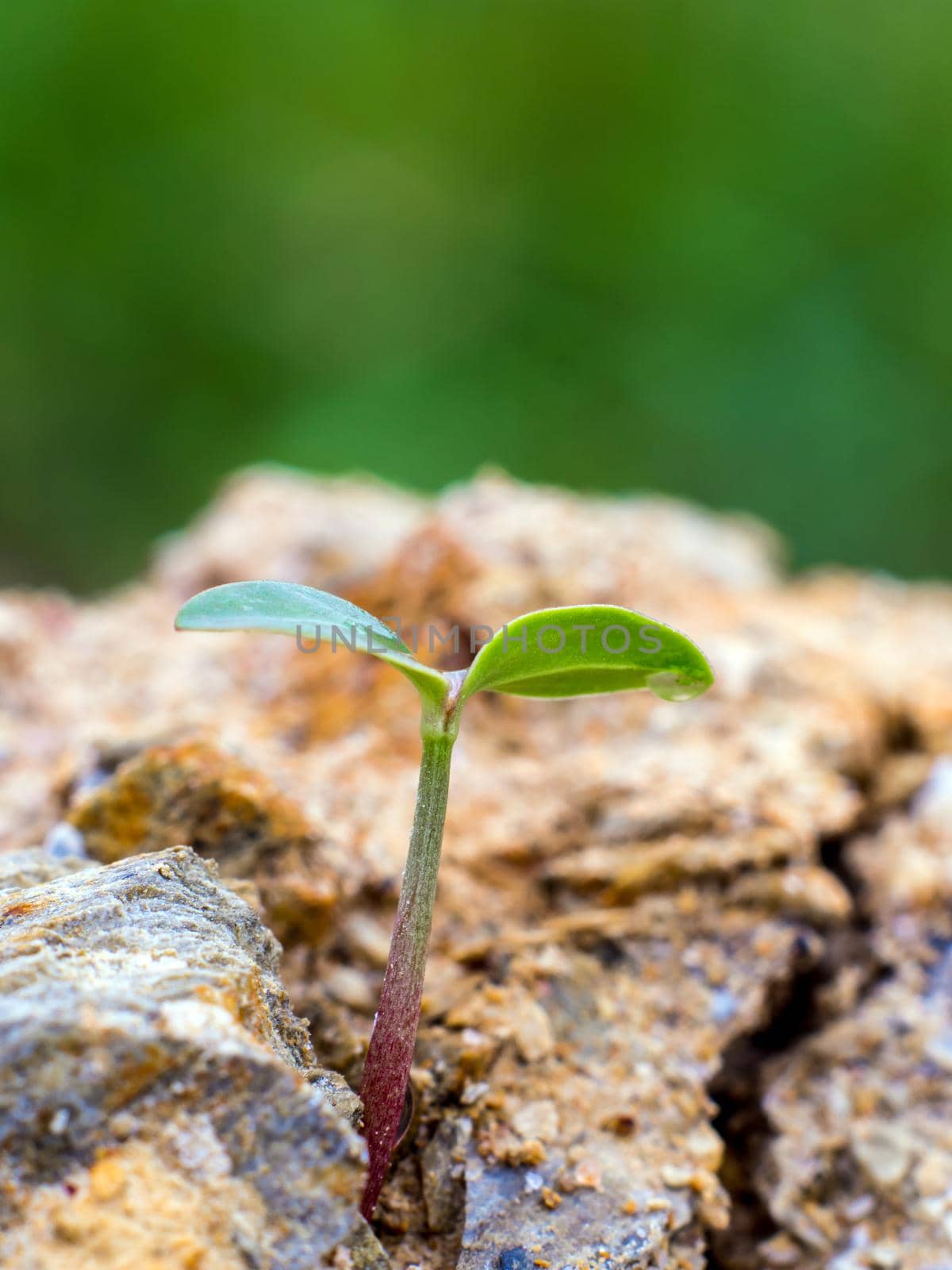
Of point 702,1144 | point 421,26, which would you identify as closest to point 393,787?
point 702,1144

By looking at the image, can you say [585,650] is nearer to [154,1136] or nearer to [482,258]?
[154,1136]

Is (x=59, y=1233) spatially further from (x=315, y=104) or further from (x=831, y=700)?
(x=315, y=104)

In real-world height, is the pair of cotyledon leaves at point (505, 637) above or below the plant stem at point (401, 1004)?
above

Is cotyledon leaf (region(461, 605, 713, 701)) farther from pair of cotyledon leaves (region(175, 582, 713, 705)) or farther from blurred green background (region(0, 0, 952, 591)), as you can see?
blurred green background (region(0, 0, 952, 591))

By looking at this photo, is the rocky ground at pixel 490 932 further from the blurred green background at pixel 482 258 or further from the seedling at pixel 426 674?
the blurred green background at pixel 482 258

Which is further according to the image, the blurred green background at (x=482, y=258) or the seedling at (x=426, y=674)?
the blurred green background at (x=482, y=258)

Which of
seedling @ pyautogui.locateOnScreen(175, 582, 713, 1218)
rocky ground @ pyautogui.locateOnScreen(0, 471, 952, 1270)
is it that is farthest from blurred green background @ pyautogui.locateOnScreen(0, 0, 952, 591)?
seedling @ pyautogui.locateOnScreen(175, 582, 713, 1218)

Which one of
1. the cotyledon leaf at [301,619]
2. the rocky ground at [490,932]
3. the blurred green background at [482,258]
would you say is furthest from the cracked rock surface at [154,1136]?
the blurred green background at [482,258]
